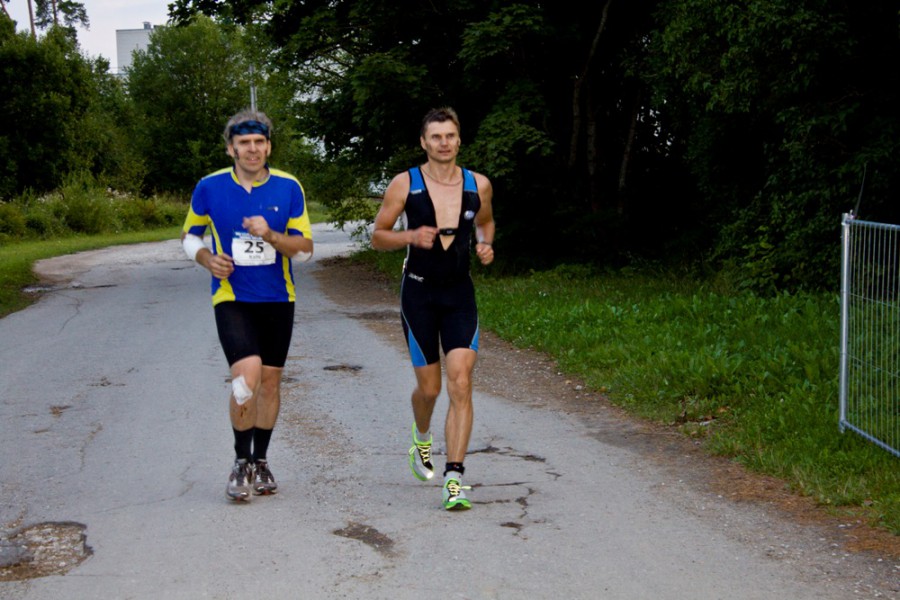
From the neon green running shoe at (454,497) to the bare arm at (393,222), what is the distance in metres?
1.23

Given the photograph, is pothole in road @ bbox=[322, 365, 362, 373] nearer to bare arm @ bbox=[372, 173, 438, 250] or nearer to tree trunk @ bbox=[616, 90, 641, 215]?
bare arm @ bbox=[372, 173, 438, 250]

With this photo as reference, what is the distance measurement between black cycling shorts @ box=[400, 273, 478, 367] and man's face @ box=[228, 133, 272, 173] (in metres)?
0.98

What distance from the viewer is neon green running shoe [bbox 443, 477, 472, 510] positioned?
5867 mm

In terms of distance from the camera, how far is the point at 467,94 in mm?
20500

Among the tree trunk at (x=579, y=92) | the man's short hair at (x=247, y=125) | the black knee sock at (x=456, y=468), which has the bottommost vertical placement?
the black knee sock at (x=456, y=468)

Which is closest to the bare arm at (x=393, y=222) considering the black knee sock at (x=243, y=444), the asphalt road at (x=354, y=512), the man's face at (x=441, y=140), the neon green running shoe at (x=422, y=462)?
the man's face at (x=441, y=140)

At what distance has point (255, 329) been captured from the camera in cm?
614

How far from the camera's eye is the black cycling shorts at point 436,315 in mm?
6133

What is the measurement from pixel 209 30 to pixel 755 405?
6741 cm

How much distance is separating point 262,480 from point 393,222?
1.59 meters

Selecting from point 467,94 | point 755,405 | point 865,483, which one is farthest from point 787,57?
point 467,94

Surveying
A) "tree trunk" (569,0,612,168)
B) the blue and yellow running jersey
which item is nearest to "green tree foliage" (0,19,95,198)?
"tree trunk" (569,0,612,168)

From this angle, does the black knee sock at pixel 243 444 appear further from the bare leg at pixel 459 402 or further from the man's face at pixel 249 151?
the man's face at pixel 249 151

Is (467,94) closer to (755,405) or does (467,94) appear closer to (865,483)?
(755,405)
